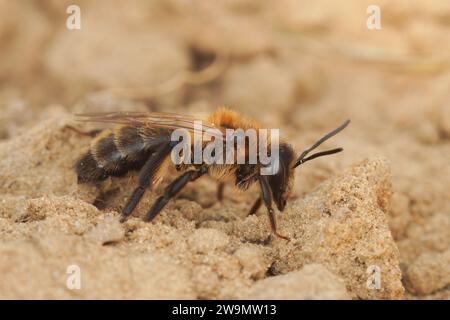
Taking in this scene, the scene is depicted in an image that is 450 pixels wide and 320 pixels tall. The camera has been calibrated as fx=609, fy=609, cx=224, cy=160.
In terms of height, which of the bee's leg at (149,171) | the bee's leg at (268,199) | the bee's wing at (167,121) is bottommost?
the bee's leg at (268,199)

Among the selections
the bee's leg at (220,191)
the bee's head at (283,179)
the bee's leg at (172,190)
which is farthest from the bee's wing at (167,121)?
the bee's leg at (220,191)

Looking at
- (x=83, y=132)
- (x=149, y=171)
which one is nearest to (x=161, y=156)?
(x=149, y=171)

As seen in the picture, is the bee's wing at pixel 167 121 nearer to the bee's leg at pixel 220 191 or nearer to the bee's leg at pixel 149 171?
the bee's leg at pixel 149 171

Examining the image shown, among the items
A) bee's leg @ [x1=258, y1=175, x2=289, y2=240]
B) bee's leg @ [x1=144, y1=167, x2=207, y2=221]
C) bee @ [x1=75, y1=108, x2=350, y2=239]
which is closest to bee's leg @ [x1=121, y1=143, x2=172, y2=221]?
bee @ [x1=75, y1=108, x2=350, y2=239]

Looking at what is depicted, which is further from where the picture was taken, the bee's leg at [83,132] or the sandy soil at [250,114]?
the bee's leg at [83,132]

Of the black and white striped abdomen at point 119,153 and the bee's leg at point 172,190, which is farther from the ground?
the black and white striped abdomen at point 119,153

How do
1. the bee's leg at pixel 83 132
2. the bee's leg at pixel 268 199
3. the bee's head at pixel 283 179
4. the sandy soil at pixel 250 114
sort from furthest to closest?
1. the bee's leg at pixel 83 132
2. the bee's head at pixel 283 179
3. the bee's leg at pixel 268 199
4. the sandy soil at pixel 250 114

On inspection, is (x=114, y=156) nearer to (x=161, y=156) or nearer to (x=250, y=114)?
(x=161, y=156)

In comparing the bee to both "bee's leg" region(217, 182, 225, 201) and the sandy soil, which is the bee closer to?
the sandy soil
